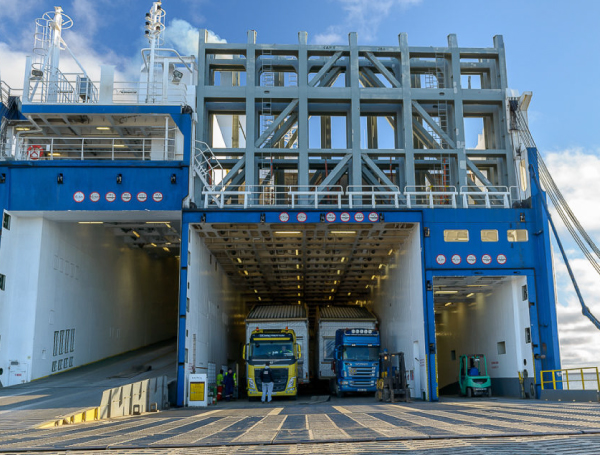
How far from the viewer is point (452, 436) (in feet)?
35.8

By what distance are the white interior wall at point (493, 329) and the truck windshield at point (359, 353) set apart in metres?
6.46

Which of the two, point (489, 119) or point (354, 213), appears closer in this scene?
point (354, 213)

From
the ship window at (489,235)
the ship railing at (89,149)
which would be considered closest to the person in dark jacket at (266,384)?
the ship window at (489,235)

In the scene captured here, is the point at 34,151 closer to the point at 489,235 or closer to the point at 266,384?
the point at 266,384

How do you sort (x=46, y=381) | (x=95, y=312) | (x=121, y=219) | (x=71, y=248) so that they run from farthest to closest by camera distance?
(x=95, y=312)
(x=71, y=248)
(x=121, y=219)
(x=46, y=381)

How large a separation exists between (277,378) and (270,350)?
1.40m

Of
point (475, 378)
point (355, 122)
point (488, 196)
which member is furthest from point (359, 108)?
point (475, 378)

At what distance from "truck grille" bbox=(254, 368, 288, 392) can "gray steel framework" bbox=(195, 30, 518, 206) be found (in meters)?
11.5

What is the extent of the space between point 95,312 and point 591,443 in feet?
100

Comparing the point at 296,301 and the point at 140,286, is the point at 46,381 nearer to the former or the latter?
the point at 140,286

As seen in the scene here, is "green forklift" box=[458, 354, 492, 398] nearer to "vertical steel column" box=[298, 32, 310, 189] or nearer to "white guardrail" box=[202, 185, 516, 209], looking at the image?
"white guardrail" box=[202, 185, 516, 209]

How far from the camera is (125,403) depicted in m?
19.7

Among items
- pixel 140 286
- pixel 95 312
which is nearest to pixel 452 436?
pixel 95 312

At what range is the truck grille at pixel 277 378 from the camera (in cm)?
2814
